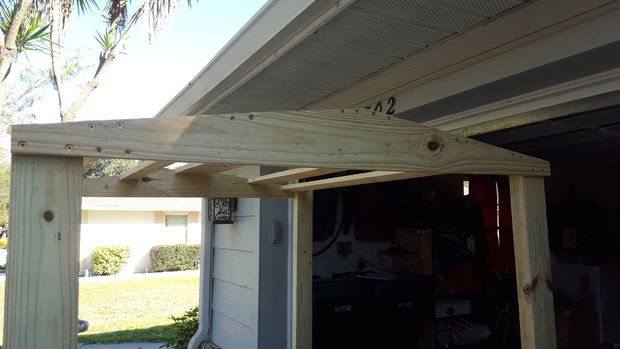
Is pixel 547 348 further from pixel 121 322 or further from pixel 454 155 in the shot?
pixel 121 322

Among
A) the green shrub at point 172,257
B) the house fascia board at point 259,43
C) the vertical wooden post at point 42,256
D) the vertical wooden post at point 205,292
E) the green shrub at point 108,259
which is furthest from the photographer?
the green shrub at point 172,257

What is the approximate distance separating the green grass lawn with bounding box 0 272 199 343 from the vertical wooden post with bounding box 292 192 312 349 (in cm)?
537

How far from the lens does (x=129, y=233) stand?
65.5ft

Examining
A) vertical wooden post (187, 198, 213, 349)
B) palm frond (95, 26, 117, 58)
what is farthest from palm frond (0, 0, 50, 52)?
vertical wooden post (187, 198, 213, 349)

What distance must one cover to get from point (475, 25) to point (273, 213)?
7.55ft

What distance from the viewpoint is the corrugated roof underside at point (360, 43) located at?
177 centimetres

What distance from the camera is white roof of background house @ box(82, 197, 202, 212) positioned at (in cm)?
1892

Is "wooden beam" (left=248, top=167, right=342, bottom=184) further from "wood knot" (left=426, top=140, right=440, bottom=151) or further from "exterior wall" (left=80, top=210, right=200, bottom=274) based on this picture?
"exterior wall" (left=80, top=210, right=200, bottom=274)

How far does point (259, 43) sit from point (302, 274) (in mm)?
1293

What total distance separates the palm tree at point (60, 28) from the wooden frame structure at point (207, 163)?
577 centimetres

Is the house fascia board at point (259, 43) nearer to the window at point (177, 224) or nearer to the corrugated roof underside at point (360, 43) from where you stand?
the corrugated roof underside at point (360, 43)

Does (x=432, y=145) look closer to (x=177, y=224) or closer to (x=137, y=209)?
(x=137, y=209)

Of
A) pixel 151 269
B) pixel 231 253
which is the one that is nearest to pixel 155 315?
pixel 231 253

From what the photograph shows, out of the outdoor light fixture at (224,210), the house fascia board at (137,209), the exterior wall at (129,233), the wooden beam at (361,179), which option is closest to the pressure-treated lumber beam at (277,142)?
the wooden beam at (361,179)
